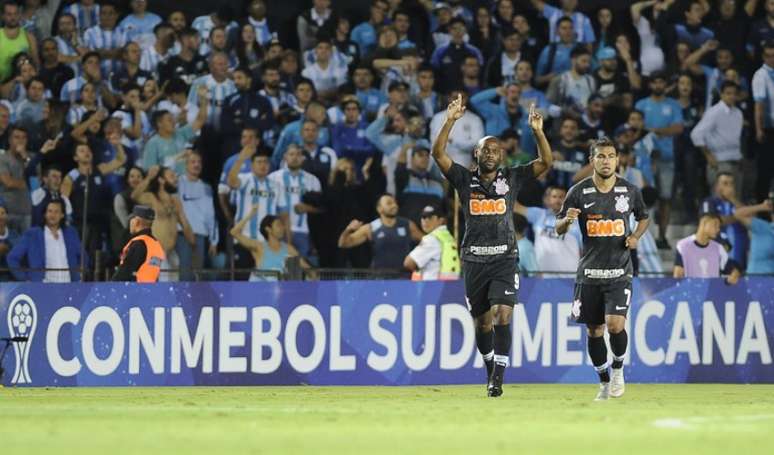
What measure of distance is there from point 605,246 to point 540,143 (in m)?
1.07

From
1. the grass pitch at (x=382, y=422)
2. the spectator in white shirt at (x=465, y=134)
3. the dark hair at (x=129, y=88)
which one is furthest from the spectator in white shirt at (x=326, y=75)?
the grass pitch at (x=382, y=422)

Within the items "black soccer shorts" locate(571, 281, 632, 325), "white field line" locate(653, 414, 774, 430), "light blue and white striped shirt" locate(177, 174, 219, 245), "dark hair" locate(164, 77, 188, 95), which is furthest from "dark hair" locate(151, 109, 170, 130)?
"white field line" locate(653, 414, 774, 430)

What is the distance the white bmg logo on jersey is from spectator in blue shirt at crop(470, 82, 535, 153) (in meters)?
7.29

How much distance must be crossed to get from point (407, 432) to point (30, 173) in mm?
11922

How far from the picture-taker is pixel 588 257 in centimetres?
1379

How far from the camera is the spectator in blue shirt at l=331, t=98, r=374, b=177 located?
21219mm

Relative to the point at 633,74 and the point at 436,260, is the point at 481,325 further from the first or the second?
the point at 633,74

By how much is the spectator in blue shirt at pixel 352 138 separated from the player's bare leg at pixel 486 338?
7158 millimetres

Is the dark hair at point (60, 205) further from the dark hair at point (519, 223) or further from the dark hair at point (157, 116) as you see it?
the dark hair at point (519, 223)

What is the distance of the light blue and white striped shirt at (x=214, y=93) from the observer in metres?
21.2

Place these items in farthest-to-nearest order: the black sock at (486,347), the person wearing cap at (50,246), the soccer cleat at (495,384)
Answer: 1. the person wearing cap at (50,246)
2. the black sock at (486,347)
3. the soccer cleat at (495,384)

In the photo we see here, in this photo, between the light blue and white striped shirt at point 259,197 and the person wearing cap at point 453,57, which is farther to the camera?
the person wearing cap at point 453,57

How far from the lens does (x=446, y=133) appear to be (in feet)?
45.3

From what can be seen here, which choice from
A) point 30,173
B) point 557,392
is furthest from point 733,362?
point 30,173
